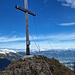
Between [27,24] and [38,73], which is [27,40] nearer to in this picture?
[27,24]

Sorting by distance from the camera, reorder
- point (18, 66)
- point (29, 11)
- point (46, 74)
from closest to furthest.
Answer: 1. point (46, 74)
2. point (18, 66)
3. point (29, 11)

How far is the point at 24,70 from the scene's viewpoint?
21.5 m

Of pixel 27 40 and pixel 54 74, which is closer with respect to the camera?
pixel 54 74

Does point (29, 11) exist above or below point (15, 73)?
above

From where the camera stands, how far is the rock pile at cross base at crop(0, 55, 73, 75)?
70.4 feet

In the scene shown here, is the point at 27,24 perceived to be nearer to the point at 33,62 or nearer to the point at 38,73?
the point at 33,62

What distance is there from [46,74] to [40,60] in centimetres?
259

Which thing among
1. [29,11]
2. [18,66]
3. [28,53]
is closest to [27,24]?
[29,11]

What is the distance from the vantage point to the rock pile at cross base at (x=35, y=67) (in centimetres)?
2146

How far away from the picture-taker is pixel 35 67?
2188 centimetres

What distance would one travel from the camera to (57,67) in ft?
76.2

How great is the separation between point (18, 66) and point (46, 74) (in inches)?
130

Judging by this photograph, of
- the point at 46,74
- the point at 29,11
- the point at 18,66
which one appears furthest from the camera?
the point at 29,11

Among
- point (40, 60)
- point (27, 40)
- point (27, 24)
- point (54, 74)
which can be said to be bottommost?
point (54, 74)
